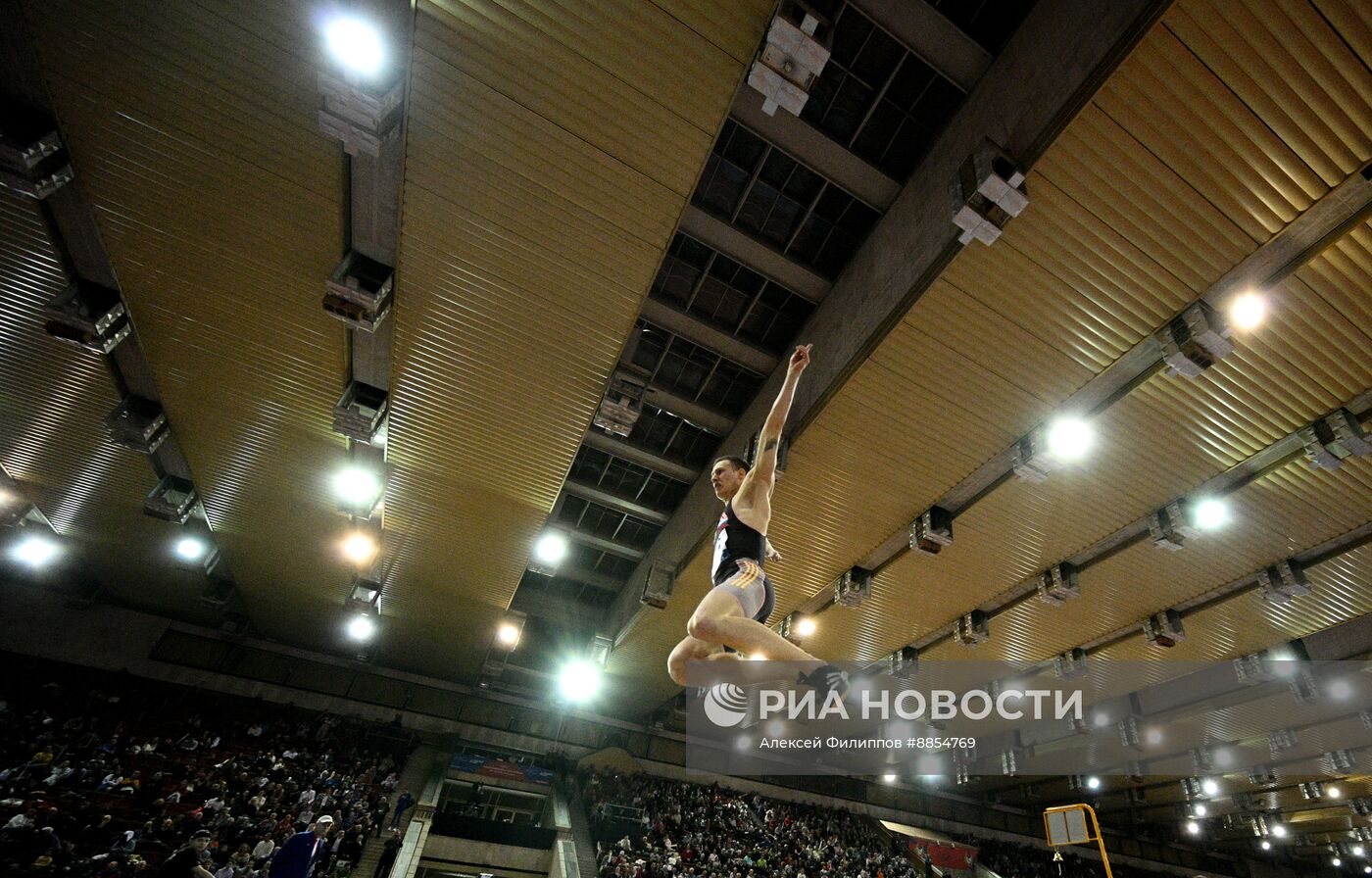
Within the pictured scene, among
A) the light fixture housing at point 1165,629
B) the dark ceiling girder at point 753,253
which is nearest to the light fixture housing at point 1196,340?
the dark ceiling girder at point 753,253

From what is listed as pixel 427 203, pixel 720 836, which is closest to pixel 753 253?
pixel 427 203

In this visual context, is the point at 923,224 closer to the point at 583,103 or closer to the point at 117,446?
the point at 583,103

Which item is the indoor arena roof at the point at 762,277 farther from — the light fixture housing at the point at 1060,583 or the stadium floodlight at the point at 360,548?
the stadium floodlight at the point at 360,548

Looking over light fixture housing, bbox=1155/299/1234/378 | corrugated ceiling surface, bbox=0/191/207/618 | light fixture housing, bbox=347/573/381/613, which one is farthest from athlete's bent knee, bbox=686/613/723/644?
light fixture housing, bbox=347/573/381/613

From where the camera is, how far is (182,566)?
17469 mm

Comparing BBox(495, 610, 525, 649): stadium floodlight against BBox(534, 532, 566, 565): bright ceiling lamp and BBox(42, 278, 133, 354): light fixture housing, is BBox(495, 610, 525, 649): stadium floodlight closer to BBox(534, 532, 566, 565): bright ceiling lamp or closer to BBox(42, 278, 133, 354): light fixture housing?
BBox(534, 532, 566, 565): bright ceiling lamp

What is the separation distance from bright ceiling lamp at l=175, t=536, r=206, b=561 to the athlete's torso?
17.3 metres

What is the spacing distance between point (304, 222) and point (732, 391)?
7.94m

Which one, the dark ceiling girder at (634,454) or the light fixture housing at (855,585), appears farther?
the dark ceiling girder at (634,454)

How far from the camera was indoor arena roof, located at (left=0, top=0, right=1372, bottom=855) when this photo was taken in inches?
209

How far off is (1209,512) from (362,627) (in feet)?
69.3

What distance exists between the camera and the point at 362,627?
61.8 ft

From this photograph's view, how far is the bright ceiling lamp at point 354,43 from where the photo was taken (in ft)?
17.5

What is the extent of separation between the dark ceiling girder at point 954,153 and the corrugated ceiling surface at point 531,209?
2.88 meters
